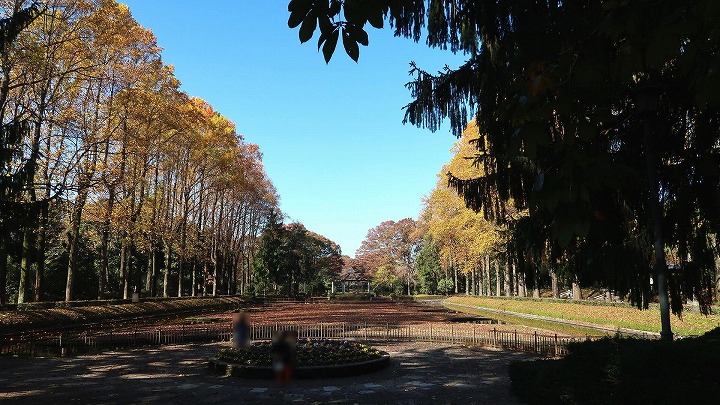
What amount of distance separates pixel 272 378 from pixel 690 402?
957cm

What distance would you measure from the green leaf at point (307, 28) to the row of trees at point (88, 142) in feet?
53.1

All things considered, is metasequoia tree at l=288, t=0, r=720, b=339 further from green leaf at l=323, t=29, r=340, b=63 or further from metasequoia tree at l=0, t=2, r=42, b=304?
metasequoia tree at l=0, t=2, r=42, b=304

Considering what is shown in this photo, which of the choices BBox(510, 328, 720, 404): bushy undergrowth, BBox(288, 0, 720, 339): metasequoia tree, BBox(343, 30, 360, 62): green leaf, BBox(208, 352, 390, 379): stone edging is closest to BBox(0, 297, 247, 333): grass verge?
BBox(208, 352, 390, 379): stone edging

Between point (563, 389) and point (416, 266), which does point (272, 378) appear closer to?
point (563, 389)

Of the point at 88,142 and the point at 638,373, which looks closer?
the point at 638,373

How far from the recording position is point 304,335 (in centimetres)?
2338

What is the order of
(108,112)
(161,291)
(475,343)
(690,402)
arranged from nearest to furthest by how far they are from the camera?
(690,402) → (475,343) → (108,112) → (161,291)

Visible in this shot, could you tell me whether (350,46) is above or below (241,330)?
above

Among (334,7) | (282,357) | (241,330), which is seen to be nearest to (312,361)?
(241,330)

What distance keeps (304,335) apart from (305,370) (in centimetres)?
1086

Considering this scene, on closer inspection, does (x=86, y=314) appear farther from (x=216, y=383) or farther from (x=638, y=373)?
(x=638, y=373)

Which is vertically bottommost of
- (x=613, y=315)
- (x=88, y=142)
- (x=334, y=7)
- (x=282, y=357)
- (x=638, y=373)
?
(x=613, y=315)

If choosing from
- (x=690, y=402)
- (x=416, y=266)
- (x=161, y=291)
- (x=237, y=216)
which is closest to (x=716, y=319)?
(x=690, y=402)

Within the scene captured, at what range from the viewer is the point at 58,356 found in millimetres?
16234
